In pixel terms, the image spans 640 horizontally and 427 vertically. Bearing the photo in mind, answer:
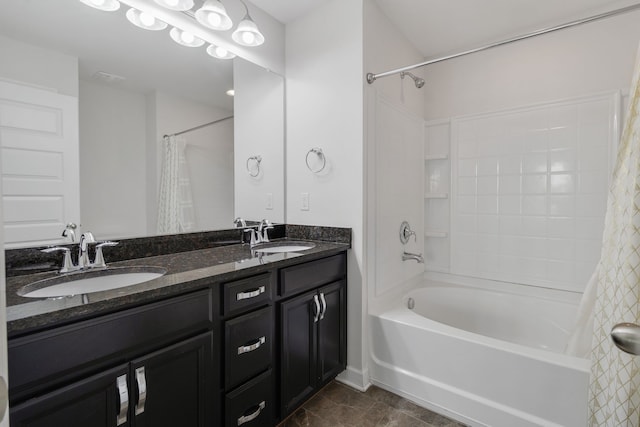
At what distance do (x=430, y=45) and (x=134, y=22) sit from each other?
6.92 ft

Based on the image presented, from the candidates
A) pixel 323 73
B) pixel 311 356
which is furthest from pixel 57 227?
pixel 323 73

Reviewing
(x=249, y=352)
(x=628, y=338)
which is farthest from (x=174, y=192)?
(x=628, y=338)

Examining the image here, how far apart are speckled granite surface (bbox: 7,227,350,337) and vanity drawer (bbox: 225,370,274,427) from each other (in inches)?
19.5

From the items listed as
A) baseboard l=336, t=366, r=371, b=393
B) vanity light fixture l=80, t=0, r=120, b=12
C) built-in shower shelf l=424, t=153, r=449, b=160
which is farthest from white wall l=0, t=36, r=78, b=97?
built-in shower shelf l=424, t=153, r=449, b=160

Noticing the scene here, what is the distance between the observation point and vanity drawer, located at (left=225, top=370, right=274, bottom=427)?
1.33 metres

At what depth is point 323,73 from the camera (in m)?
2.11

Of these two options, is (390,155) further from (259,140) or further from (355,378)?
(355,378)

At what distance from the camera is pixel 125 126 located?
61.6 inches

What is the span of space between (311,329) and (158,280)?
878 millimetres

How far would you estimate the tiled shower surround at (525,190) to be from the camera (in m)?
2.13

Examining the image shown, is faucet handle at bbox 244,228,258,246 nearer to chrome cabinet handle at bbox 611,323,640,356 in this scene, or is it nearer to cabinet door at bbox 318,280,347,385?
cabinet door at bbox 318,280,347,385

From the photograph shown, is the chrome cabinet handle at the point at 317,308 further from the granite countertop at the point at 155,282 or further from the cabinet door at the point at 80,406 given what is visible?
the cabinet door at the point at 80,406

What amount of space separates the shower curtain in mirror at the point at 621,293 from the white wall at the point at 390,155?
45.4 inches

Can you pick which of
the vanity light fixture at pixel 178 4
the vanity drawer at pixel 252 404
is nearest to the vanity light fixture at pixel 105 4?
the vanity light fixture at pixel 178 4
